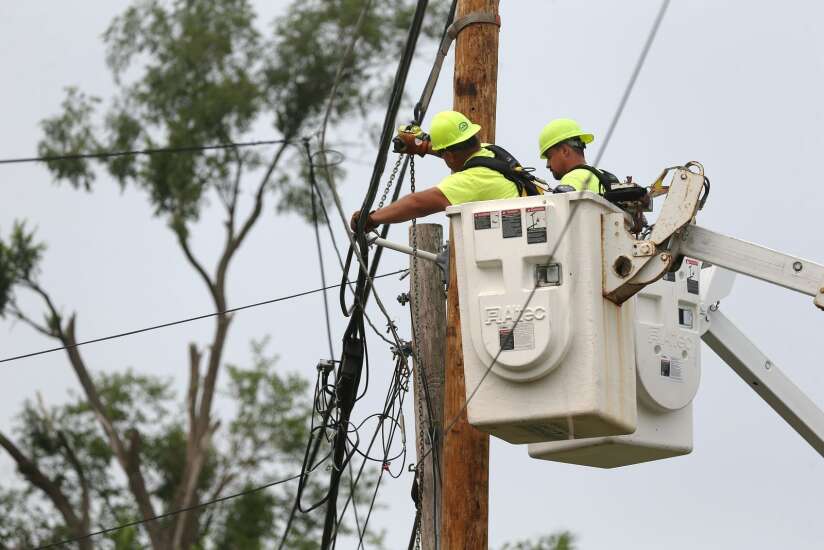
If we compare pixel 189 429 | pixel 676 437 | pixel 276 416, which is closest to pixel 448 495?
pixel 676 437


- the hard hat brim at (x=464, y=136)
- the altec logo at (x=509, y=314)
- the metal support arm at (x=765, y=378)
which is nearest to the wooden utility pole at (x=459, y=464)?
the hard hat brim at (x=464, y=136)

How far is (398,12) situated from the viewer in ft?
83.0

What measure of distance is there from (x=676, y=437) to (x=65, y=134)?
17.8 metres

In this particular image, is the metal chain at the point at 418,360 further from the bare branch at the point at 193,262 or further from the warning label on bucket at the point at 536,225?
the bare branch at the point at 193,262

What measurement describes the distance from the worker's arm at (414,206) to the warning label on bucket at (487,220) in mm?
762

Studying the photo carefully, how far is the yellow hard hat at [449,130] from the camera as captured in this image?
882cm

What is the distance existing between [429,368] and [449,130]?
1314 mm

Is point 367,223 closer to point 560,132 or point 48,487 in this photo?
point 560,132

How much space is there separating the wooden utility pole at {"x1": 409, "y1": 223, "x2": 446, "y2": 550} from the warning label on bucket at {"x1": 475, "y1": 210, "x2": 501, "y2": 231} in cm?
163

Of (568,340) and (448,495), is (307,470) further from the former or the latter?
(568,340)

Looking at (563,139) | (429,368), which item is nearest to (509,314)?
(563,139)

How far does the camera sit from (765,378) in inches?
353

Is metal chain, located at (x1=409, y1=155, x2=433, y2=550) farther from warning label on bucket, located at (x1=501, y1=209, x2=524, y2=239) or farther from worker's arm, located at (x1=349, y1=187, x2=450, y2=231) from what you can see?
warning label on bucket, located at (x1=501, y1=209, x2=524, y2=239)

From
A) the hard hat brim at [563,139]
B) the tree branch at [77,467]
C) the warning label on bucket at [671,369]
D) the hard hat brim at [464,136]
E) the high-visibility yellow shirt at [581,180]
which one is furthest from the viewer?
the tree branch at [77,467]
